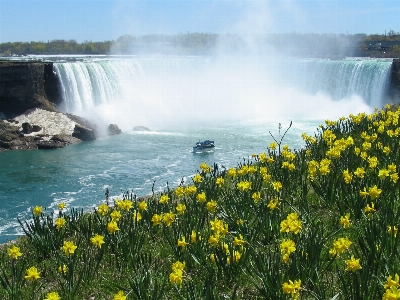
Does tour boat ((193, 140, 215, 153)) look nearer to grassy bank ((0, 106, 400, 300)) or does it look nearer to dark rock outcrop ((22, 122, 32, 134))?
dark rock outcrop ((22, 122, 32, 134))

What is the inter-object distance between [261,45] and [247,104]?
27.0 meters

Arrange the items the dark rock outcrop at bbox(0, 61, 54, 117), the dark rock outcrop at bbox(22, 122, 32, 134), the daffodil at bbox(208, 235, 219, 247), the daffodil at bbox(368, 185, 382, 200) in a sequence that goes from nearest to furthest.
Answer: the daffodil at bbox(208, 235, 219, 247) < the daffodil at bbox(368, 185, 382, 200) < the dark rock outcrop at bbox(22, 122, 32, 134) < the dark rock outcrop at bbox(0, 61, 54, 117)

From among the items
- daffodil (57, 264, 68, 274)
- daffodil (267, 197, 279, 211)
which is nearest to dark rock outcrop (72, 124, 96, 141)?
daffodil (267, 197, 279, 211)

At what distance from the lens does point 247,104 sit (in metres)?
42.9

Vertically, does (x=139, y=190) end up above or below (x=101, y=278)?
below

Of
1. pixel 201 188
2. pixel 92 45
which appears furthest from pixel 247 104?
pixel 92 45

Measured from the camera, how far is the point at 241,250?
13.8 ft

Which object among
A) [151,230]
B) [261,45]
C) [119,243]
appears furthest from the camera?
[261,45]

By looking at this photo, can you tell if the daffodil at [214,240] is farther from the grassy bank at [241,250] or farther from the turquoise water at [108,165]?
the turquoise water at [108,165]

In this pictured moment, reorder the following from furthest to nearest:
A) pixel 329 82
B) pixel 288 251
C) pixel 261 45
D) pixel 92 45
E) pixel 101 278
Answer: pixel 92 45
pixel 261 45
pixel 329 82
pixel 101 278
pixel 288 251

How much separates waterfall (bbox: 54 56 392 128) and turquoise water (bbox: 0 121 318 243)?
662 cm

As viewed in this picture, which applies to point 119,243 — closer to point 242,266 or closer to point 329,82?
point 242,266

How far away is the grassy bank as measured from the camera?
362cm

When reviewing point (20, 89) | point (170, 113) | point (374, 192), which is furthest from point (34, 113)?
point (374, 192)
